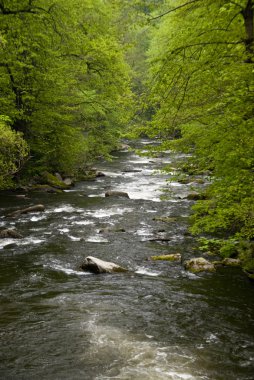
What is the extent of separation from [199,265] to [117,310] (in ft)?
12.4

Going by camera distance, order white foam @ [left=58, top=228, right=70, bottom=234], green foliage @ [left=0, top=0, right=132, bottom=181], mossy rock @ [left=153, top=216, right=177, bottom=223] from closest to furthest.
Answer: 1. white foam @ [left=58, top=228, right=70, bottom=234]
2. mossy rock @ [left=153, top=216, right=177, bottom=223]
3. green foliage @ [left=0, top=0, right=132, bottom=181]

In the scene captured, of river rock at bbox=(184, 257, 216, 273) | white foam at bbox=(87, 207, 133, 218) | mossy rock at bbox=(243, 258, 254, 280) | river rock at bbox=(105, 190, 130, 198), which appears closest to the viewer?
mossy rock at bbox=(243, 258, 254, 280)

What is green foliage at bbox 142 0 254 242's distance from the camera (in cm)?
748

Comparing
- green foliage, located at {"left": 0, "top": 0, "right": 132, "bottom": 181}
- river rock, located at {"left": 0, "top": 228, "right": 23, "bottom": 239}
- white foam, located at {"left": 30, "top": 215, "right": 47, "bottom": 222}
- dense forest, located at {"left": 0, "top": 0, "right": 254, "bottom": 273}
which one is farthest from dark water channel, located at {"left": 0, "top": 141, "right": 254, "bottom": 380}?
green foliage, located at {"left": 0, "top": 0, "right": 132, "bottom": 181}

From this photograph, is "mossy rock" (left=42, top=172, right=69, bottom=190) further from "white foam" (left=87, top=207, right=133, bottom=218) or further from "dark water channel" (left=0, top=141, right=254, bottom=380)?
"dark water channel" (left=0, top=141, right=254, bottom=380)

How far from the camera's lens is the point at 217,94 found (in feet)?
28.7

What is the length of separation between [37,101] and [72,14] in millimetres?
5106

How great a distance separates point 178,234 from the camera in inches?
570

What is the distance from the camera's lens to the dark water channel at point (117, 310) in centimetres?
583

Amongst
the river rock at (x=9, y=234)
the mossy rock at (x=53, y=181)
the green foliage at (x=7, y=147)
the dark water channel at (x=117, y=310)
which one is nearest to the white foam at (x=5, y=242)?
the dark water channel at (x=117, y=310)

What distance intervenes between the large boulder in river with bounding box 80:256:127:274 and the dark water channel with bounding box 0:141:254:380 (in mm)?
269

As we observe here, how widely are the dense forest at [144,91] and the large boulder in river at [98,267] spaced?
2.57m

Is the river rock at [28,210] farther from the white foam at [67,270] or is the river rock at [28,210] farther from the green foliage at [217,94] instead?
the green foliage at [217,94]

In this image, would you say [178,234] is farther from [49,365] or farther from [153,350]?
[49,365]
